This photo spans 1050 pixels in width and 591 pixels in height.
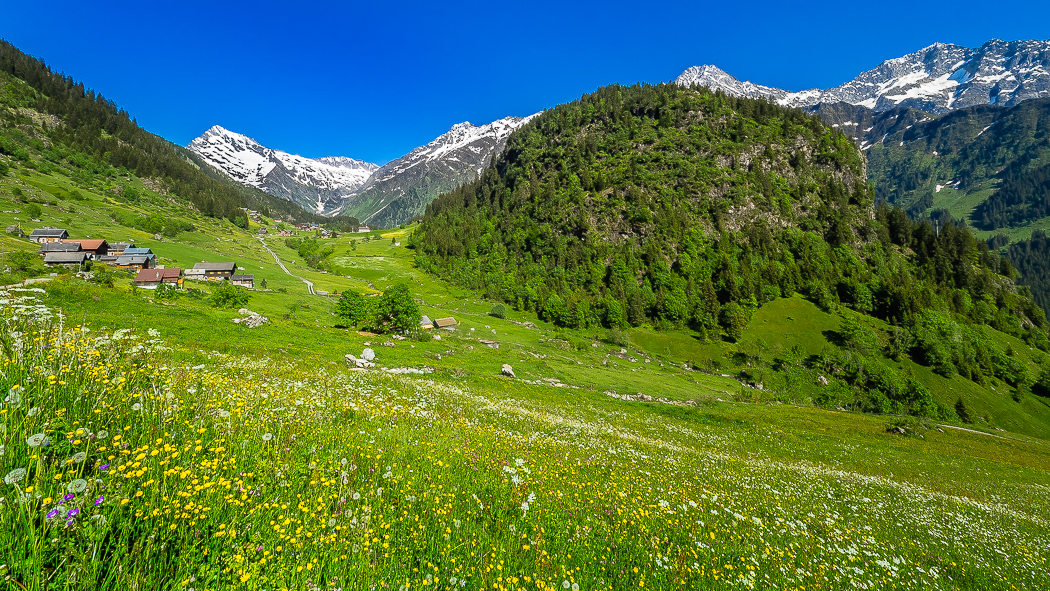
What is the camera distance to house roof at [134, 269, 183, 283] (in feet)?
276

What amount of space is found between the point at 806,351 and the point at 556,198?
116 meters

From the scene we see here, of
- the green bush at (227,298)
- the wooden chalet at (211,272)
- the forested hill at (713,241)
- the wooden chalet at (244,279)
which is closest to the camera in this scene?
the green bush at (227,298)

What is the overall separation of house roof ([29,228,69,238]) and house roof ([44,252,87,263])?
63.7 ft

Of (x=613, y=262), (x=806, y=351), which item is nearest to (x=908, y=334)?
(x=806, y=351)

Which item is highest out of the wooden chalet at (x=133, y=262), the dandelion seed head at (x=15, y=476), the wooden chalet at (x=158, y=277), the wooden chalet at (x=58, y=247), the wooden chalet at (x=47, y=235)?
the dandelion seed head at (x=15, y=476)

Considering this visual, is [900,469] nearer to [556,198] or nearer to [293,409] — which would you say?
[293,409]

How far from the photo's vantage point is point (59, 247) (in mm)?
88312

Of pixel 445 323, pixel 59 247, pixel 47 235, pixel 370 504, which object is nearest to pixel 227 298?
pixel 445 323

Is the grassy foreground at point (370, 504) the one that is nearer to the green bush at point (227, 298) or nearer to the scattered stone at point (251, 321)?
the scattered stone at point (251, 321)

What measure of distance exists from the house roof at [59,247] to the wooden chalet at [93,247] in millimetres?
853

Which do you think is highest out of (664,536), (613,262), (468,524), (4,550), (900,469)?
(613,262)

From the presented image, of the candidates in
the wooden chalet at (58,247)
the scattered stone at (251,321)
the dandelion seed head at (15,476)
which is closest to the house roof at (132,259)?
the wooden chalet at (58,247)

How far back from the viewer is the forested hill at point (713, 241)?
132375 mm

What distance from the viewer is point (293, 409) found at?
8.84 m
